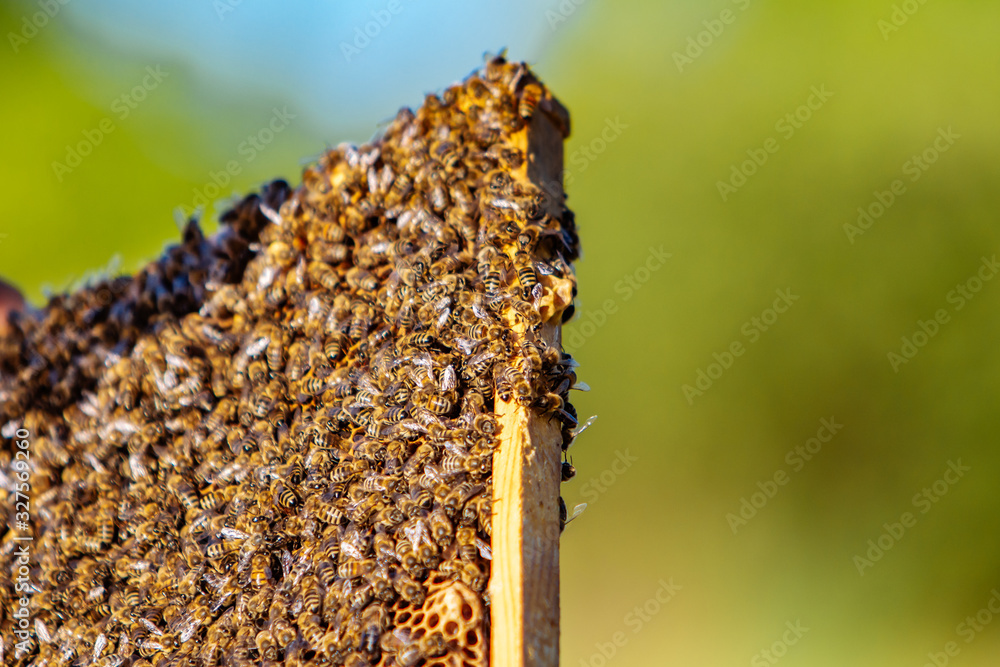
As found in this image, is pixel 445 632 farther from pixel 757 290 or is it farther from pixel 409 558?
pixel 757 290

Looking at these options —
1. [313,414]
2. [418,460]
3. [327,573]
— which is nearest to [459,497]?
[418,460]

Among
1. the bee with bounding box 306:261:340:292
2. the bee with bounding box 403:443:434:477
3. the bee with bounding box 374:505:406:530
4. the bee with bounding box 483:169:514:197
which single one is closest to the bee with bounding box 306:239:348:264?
the bee with bounding box 306:261:340:292

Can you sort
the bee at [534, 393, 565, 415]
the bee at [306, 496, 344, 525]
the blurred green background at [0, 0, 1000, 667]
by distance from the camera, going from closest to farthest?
the bee at [534, 393, 565, 415] < the bee at [306, 496, 344, 525] < the blurred green background at [0, 0, 1000, 667]

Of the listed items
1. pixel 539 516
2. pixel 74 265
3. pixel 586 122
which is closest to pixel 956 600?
pixel 586 122

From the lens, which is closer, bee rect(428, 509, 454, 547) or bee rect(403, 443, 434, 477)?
bee rect(428, 509, 454, 547)

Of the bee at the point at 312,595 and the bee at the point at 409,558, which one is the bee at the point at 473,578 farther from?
the bee at the point at 312,595

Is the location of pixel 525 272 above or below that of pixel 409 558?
above

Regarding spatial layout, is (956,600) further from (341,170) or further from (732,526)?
(341,170)

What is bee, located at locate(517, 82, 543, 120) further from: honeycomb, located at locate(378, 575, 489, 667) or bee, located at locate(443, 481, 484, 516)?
honeycomb, located at locate(378, 575, 489, 667)
